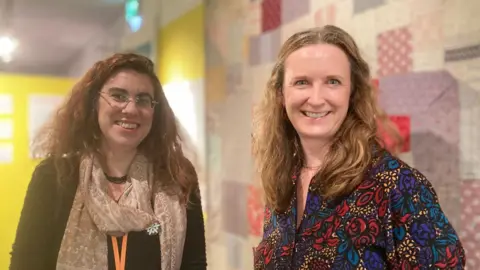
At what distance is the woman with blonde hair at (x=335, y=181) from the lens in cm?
99

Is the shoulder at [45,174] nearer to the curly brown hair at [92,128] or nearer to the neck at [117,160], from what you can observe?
the curly brown hair at [92,128]

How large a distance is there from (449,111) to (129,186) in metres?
0.88

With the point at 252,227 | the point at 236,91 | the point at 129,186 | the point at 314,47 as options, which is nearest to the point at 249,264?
the point at 252,227

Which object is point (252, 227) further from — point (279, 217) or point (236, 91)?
point (279, 217)

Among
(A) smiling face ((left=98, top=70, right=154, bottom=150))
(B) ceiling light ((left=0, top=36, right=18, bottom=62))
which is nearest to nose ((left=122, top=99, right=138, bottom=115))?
(A) smiling face ((left=98, top=70, right=154, bottom=150))

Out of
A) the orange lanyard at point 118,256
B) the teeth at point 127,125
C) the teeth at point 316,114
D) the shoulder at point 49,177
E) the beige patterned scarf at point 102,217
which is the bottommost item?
the orange lanyard at point 118,256

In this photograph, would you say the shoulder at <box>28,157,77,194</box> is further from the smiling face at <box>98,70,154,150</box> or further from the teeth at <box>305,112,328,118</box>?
Answer: the teeth at <box>305,112,328,118</box>

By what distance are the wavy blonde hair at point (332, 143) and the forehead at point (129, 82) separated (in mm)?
333

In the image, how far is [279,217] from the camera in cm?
121

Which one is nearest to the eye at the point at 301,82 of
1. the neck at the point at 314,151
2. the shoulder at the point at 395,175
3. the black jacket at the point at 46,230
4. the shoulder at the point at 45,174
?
the neck at the point at 314,151

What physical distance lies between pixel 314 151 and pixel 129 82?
52 centimetres

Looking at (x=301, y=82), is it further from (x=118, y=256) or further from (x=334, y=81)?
(x=118, y=256)

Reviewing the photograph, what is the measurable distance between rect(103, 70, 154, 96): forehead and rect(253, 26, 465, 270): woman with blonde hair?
333mm

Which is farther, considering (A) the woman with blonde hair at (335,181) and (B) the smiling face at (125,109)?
(B) the smiling face at (125,109)
